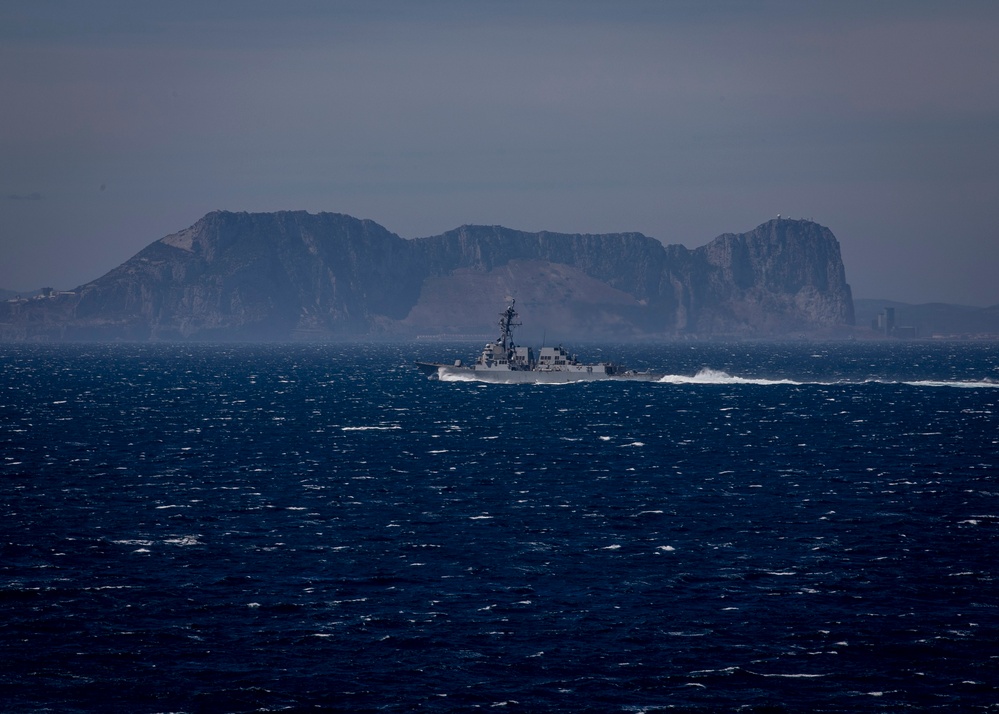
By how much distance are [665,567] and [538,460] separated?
1771 inches

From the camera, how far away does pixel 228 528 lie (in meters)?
70.1

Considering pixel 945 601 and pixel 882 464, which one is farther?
pixel 882 464

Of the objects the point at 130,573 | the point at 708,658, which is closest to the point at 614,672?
the point at 708,658

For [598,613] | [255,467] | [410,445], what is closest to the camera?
[598,613]

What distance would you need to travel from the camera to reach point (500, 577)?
57031mm

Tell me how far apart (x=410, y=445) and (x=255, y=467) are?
21.3m

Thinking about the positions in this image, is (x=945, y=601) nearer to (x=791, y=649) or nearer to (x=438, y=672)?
(x=791, y=649)

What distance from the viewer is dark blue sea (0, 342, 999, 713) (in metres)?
41.3

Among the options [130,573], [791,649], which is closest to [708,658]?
[791,649]

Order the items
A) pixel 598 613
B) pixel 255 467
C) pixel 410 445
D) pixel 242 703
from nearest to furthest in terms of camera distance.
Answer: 1. pixel 242 703
2. pixel 598 613
3. pixel 255 467
4. pixel 410 445

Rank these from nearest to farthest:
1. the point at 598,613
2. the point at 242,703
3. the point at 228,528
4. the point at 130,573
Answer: the point at 242,703 → the point at 598,613 → the point at 130,573 → the point at 228,528

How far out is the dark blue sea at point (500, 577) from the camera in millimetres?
41312

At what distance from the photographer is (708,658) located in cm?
4431

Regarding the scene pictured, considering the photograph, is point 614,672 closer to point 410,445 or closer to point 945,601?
point 945,601
